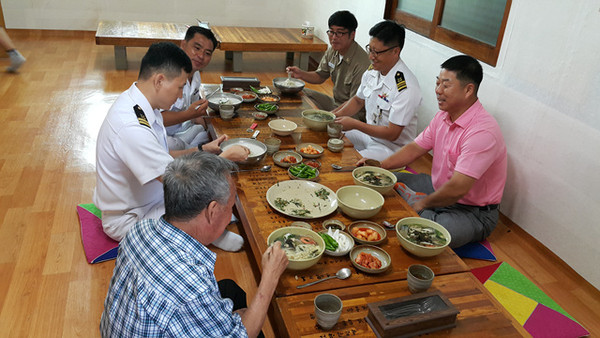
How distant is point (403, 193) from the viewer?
3.15 meters

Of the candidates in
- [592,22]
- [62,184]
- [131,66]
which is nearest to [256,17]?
[131,66]

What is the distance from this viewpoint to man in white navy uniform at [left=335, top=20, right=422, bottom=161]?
10.9 ft

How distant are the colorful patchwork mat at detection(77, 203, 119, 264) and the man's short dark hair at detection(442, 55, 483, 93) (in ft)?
7.77

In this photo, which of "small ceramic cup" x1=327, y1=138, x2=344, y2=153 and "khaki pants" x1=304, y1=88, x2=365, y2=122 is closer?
"small ceramic cup" x1=327, y1=138, x2=344, y2=153

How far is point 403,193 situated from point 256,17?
5.91 m

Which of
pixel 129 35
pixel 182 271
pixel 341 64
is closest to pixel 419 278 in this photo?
pixel 182 271

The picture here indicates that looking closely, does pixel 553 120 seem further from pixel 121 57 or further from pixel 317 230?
pixel 121 57

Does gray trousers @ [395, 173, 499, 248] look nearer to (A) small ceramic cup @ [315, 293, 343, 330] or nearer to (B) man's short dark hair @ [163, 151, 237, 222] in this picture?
(A) small ceramic cup @ [315, 293, 343, 330]

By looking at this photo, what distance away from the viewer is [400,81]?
3.42 m

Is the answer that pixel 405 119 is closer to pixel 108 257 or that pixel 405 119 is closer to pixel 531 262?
pixel 531 262

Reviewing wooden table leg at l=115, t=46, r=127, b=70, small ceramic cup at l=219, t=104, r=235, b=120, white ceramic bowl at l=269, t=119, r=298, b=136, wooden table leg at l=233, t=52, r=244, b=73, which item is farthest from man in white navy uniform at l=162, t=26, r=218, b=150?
wooden table leg at l=115, t=46, r=127, b=70

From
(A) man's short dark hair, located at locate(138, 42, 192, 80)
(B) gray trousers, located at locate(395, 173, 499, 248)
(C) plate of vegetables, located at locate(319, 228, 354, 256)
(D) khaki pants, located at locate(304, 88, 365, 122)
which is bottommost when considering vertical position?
(B) gray trousers, located at locate(395, 173, 499, 248)

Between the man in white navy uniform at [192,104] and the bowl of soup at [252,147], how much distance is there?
63 centimetres

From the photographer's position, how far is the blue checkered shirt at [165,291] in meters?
1.29
